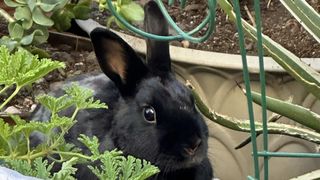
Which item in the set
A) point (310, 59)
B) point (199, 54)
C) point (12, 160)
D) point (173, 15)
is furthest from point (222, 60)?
point (12, 160)

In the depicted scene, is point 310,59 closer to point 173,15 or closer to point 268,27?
point 268,27

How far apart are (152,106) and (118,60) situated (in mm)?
166

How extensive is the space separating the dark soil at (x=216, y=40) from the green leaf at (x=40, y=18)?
0.28 m

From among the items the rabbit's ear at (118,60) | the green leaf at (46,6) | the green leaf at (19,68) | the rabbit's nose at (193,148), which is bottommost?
the green leaf at (46,6)

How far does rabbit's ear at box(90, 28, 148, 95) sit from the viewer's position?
7.83 ft

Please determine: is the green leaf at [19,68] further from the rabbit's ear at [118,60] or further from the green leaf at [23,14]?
the green leaf at [23,14]

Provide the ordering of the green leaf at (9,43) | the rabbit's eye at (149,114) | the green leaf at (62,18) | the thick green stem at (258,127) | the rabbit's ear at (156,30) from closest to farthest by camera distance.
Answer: the rabbit's eye at (149,114) → the rabbit's ear at (156,30) → the thick green stem at (258,127) → the green leaf at (9,43) → the green leaf at (62,18)

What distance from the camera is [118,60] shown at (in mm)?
2426

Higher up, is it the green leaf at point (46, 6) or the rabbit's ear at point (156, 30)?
the rabbit's ear at point (156, 30)

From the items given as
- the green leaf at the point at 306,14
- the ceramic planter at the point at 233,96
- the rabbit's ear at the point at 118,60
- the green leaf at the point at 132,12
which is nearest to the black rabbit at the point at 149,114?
the rabbit's ear at the point at 118,60

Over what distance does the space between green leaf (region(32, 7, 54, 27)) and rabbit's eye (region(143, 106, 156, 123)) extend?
0.96 m

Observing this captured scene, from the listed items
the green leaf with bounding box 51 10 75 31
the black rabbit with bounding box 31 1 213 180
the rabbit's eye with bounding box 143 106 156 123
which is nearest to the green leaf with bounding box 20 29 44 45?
the green leaf with bounding box 51 10 75 31

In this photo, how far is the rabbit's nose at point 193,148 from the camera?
7.30 ft

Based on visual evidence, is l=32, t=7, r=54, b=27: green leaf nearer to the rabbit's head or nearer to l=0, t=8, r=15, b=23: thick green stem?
l=0, t=8, r=15, b=23: thick green stem
